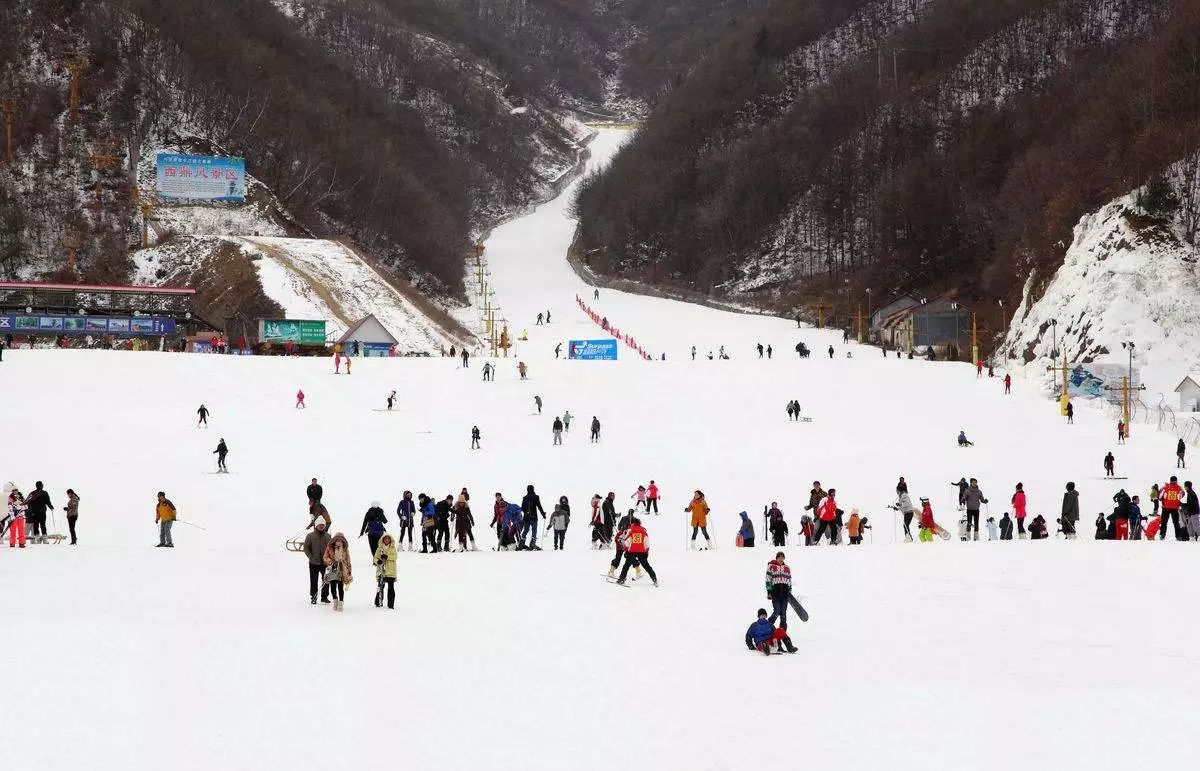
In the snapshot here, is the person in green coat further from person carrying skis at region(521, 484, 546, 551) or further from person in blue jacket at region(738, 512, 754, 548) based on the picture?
person in blue jacket at region(738, 512, 754, 548)

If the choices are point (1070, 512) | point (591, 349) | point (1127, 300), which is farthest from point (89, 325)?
point (1127, 300)

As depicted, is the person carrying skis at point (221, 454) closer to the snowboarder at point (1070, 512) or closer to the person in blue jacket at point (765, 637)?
the snowboarder at point (1070, 512)

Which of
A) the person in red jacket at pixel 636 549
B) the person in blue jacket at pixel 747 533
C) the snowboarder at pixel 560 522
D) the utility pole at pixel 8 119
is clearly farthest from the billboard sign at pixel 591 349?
the utility pole at pixel 8 119

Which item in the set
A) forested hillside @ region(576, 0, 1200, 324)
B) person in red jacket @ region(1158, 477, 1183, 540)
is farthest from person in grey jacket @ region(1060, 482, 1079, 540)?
forested hillside @ region(576, 0, 1200, 324)

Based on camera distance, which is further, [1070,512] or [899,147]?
[899,147]

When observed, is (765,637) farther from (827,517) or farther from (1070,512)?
(1070,512)

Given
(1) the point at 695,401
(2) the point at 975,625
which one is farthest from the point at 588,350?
(2) the point at 975,625
